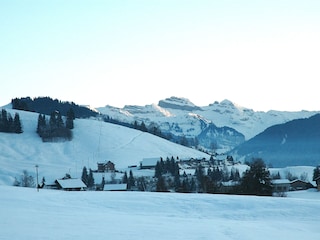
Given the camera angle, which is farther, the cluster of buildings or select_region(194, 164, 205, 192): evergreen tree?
the cluster of buildings

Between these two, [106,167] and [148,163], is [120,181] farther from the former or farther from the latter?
[148,163]

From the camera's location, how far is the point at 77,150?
157 m

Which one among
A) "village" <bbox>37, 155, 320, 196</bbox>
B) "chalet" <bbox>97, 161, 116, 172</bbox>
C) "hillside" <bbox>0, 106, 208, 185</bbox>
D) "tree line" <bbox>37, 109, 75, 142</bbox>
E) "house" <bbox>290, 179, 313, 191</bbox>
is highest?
"tree line" <bbox>37, 109, 75, 142</bbox>

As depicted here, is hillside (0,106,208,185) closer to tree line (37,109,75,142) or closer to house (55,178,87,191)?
tree line (37,109,75,142)

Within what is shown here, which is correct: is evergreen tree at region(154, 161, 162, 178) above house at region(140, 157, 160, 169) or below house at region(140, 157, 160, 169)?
below

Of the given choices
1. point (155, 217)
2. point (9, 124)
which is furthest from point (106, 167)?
point (155, 217)

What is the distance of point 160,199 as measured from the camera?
1329 inches

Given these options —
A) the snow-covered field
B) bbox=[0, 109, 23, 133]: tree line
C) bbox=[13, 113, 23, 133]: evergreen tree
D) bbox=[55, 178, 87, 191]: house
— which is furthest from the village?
bbox=[0, 109, 23, 133]: tree line

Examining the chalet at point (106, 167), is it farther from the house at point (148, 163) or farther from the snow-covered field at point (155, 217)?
the snow-covered field at point (155, 217)

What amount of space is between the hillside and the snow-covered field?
80145mm

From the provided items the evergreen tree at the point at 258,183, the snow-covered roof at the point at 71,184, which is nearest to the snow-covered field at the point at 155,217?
the evergreen tree at the point at 258,183

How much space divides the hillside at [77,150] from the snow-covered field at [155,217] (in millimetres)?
80145

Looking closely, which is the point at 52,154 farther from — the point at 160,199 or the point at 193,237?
the point at 193,237

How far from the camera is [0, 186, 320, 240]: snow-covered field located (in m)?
19.3
